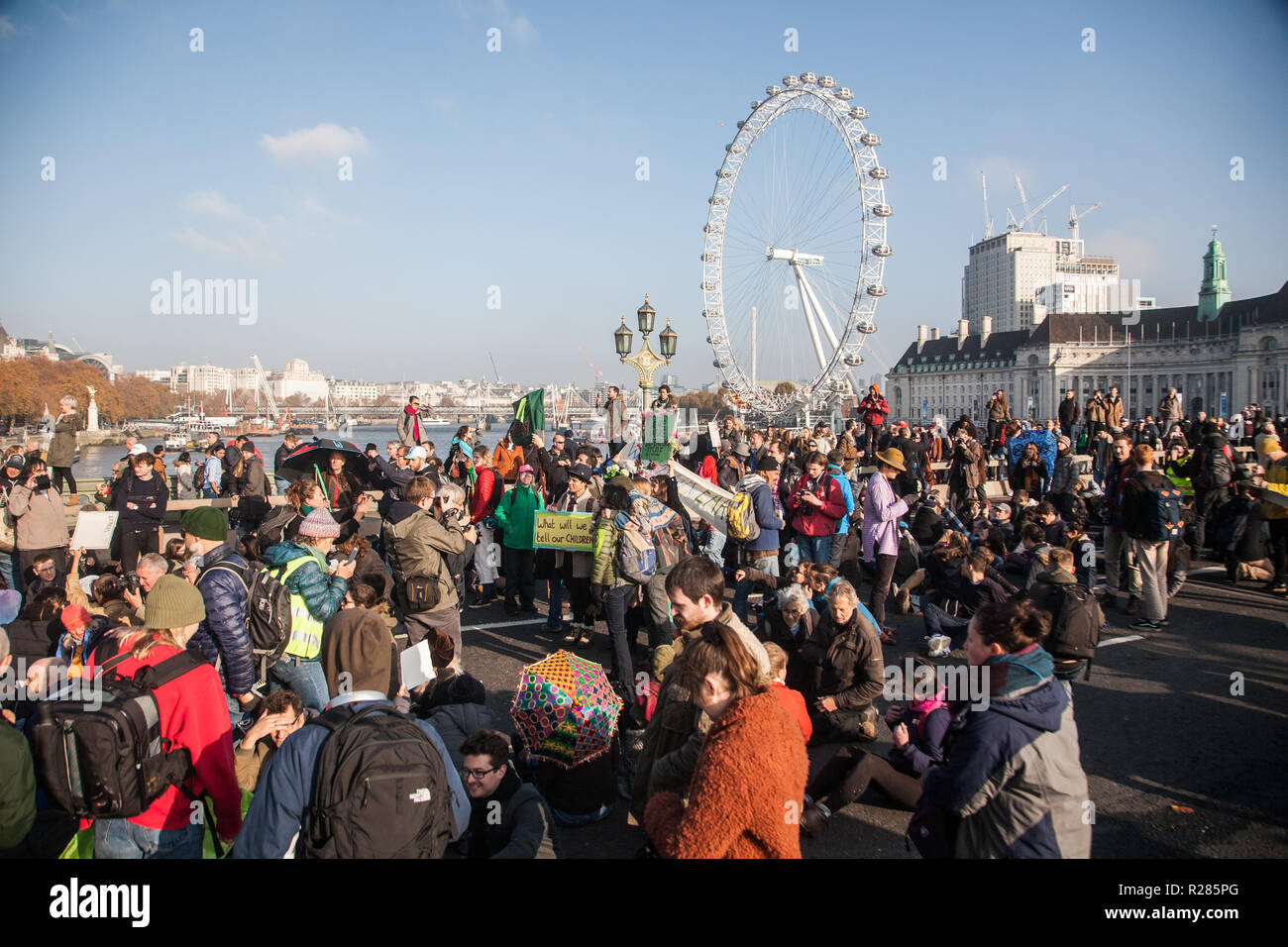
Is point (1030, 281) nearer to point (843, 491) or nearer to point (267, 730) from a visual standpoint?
point (843, 491)

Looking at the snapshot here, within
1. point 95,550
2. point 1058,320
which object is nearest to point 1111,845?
point 95,550

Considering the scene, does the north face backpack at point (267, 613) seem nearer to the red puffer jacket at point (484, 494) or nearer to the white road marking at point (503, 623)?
the white road marking at point (503, 623)

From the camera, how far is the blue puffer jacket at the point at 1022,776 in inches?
111

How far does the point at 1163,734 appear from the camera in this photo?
5605 mm

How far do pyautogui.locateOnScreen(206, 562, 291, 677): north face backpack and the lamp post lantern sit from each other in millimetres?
9709

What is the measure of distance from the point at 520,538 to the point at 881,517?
3.80 meters

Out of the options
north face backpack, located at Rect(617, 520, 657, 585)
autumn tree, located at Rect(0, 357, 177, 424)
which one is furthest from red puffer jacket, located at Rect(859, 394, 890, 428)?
autumn tree, located at Rect(0, 357, 177, 424)

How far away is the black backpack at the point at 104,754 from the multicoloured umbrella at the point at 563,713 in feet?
5.87

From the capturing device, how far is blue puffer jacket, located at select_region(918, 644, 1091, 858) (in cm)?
281

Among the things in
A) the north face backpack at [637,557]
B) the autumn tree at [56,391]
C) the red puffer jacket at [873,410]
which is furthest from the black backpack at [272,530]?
the autumn tree at [56,391]

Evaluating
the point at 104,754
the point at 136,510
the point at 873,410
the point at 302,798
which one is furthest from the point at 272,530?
the point at 873,410

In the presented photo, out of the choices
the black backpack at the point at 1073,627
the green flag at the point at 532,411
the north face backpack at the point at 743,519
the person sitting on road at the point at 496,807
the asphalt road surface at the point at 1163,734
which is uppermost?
the green flag at the point at 532,411
